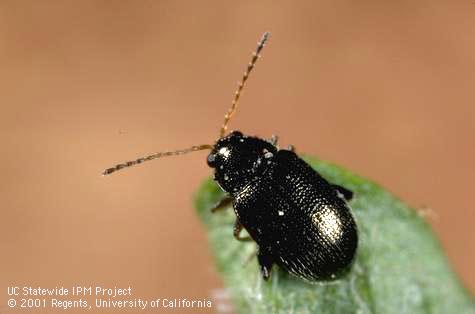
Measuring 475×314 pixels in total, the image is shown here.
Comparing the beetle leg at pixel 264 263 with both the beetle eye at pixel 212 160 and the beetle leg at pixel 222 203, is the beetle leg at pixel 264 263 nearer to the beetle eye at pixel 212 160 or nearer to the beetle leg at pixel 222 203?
the beetle leg at pixel 222 203

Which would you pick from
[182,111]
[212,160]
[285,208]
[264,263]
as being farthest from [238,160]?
[182,111]

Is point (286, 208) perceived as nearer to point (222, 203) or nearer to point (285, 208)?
point (285, 208)

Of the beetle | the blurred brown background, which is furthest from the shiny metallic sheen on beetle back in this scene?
the blurred brown background

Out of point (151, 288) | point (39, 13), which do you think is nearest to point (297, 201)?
point (151, 288)

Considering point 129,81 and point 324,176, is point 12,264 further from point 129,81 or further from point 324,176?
point 324,176

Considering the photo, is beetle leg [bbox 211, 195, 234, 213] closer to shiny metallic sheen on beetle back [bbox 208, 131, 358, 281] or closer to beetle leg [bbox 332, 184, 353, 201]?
shiny metallic sheen on beetle back [bbox 208, 131, 358, 281]

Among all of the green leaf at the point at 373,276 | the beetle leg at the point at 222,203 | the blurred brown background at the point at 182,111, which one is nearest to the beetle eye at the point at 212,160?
the beetle leg at the point at 222,203
